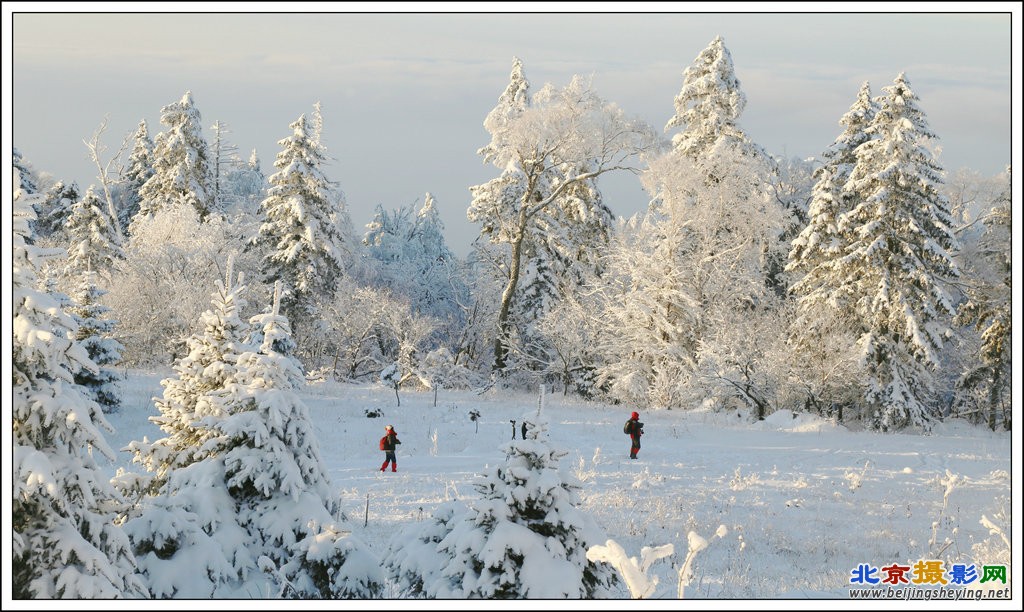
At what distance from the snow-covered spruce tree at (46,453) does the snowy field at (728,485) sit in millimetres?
2112

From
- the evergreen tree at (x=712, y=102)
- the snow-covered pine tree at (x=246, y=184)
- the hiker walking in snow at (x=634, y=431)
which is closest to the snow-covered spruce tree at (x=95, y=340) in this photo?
the hiker walking in snow at (x=634, y=431)

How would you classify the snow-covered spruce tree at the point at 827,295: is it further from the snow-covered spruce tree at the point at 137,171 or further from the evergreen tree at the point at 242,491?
the snow-covered spruce tree at the point at 137,171

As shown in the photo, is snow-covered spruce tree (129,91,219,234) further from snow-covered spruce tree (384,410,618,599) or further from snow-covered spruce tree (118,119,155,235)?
snow-covered spruce tree (384,410,618,599)

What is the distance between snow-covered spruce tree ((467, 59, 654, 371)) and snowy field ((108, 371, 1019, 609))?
33.6ft

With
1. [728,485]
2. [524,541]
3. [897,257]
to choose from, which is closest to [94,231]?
[728,485]

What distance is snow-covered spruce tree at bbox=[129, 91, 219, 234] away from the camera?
4659 cm

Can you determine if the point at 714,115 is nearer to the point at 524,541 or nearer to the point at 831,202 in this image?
the point at 831,202

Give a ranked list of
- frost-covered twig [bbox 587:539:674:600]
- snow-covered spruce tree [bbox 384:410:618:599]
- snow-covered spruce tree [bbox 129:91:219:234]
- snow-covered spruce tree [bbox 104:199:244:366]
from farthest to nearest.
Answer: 1. snow-covered spruce tree [bbox 129:91:219:234]
2. snow-covered spruce tree [bbox 104:199:244:366]
3. snow-covered spruce tree [bbox 384:410:618:599]
4. frost-covered twig [bbox 587:539:674:600]

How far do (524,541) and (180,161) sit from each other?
1834 inches

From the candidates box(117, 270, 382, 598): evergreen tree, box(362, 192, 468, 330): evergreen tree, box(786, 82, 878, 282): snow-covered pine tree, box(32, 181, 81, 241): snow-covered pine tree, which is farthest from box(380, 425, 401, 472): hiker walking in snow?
box(32, 181, 81, 241): snow-covered pine tree

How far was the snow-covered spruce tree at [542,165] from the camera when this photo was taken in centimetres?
A: 3039

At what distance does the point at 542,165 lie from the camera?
31.0 m

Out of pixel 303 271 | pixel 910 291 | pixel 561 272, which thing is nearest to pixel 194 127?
pixel 303 271

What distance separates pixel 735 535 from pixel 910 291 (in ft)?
56.2
